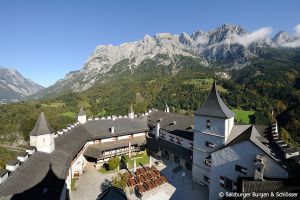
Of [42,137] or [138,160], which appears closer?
[42,137]

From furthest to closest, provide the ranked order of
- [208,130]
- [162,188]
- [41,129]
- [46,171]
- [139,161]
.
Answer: [139,161], [162,188], [208,130], [41,129], [46,171]

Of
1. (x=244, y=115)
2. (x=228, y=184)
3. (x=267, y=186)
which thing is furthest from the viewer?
(x=244, y=115)

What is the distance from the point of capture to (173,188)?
33844 millimetres

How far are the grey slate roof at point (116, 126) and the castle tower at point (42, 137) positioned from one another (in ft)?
50.7

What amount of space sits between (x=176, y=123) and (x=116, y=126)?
1282 centimetres

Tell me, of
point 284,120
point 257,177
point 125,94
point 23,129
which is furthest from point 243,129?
point 125,94

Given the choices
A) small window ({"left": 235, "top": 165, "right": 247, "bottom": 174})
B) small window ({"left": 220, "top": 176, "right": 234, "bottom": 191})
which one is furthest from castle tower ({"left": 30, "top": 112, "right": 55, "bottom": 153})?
small window ({"left": 235, "top": 165, "right": 247, "bottom": 174})

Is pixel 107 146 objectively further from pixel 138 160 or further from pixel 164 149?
pixel 164 149

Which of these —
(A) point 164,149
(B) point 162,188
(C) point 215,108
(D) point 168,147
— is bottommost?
(B) point 162,188

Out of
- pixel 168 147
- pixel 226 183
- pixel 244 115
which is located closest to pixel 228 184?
pixel 226 183

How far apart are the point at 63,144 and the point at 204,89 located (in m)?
138

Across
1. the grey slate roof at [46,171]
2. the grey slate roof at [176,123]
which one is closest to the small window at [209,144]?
the grey slate roof at [176,123]

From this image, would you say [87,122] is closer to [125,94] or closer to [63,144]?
[63,144]

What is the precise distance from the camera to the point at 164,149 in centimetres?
4544
